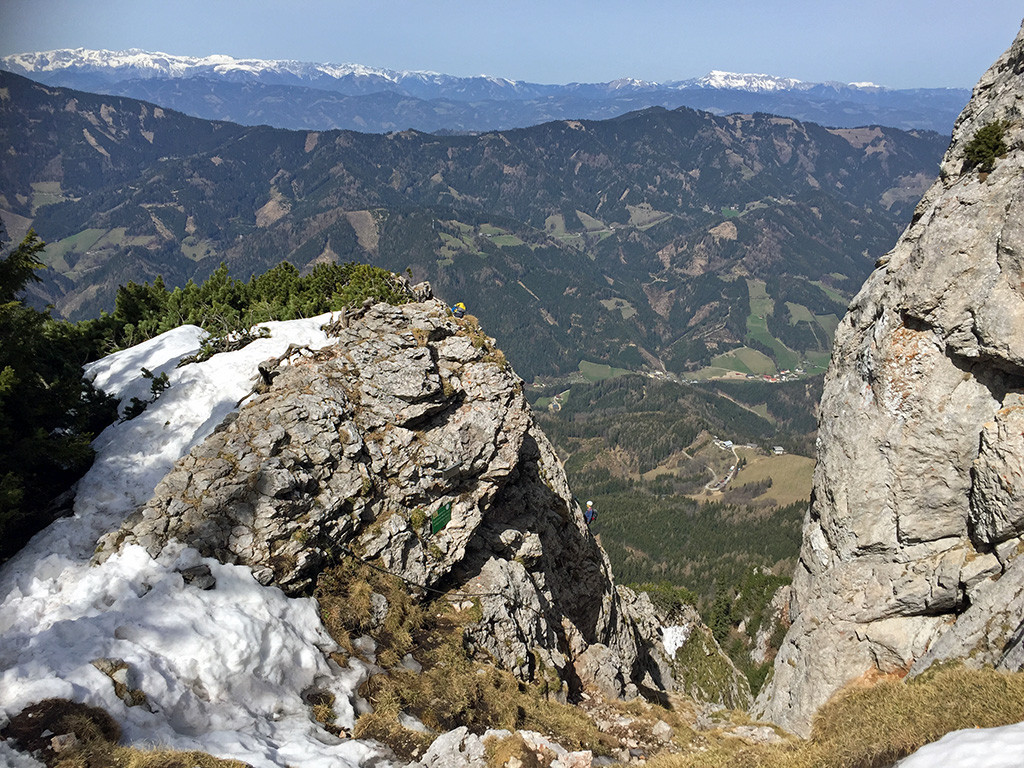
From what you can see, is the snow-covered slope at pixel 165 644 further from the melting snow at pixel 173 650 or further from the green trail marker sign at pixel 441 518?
the green trail marker sign at pixel 441 518

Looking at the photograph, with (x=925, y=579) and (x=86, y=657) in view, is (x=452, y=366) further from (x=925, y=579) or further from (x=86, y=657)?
(x=925, y=579)

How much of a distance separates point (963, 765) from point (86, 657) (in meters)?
18.0

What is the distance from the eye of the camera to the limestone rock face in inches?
721

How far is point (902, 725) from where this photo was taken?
1298 cm

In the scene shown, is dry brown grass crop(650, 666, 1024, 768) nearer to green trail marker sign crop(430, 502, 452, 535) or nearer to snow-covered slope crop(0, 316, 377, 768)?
snow-covered slope crop(0, 316, 377, 768)

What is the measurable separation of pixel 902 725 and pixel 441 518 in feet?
51.0

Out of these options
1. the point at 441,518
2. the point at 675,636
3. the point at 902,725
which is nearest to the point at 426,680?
the point at 441,518

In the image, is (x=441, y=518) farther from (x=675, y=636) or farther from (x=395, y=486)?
(x=675, y=636)

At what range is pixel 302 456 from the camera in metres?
20.1

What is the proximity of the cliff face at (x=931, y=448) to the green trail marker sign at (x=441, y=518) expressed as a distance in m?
18.9

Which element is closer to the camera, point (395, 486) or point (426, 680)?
point (426, 680)

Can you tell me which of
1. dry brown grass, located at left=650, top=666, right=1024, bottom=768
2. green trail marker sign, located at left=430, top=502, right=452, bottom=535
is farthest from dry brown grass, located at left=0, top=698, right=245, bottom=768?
green trail marker sign, located at left=430, top=502, right=452, bottom=535

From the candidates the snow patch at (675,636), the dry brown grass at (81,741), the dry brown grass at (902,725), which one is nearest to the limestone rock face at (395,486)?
the dry brown grass at (81,741)

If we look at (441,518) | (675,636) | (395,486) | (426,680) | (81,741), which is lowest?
(675,636)
